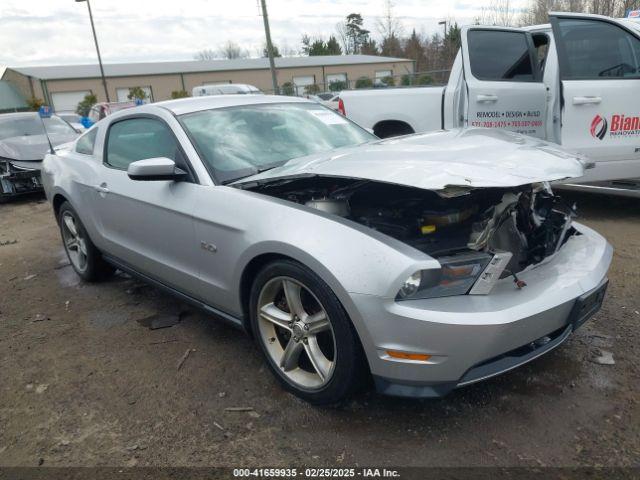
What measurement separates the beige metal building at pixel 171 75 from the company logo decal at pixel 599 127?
31.9 metres

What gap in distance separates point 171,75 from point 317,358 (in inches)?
1728

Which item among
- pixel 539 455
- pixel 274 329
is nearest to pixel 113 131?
pixel 274 329

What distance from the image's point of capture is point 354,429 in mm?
2527

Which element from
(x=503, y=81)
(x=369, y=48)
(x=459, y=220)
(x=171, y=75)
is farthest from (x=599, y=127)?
(x=369, y=48)

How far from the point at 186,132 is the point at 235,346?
143 cm

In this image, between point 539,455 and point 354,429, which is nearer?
point 539,455

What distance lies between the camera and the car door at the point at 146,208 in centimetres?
323

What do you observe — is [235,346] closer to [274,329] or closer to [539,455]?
[274,329]

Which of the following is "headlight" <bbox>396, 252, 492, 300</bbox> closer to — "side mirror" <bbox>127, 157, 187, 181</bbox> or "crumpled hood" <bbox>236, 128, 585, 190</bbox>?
"crumpled hood" <bbox>236, 128, 585, 190</bbox>

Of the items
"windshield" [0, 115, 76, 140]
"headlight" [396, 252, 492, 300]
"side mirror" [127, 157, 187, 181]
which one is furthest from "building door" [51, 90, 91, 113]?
"headlight" [396, 252, 492, 300]

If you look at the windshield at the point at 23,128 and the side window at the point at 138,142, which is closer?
the side window at the point at 138,142

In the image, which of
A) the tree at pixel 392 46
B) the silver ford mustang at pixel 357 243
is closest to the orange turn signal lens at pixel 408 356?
the silver ford mustang at pixel 357 243

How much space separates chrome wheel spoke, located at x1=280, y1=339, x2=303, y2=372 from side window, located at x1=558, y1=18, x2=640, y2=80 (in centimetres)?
424

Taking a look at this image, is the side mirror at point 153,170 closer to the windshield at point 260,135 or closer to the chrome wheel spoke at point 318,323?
the windshield at point 260,135
